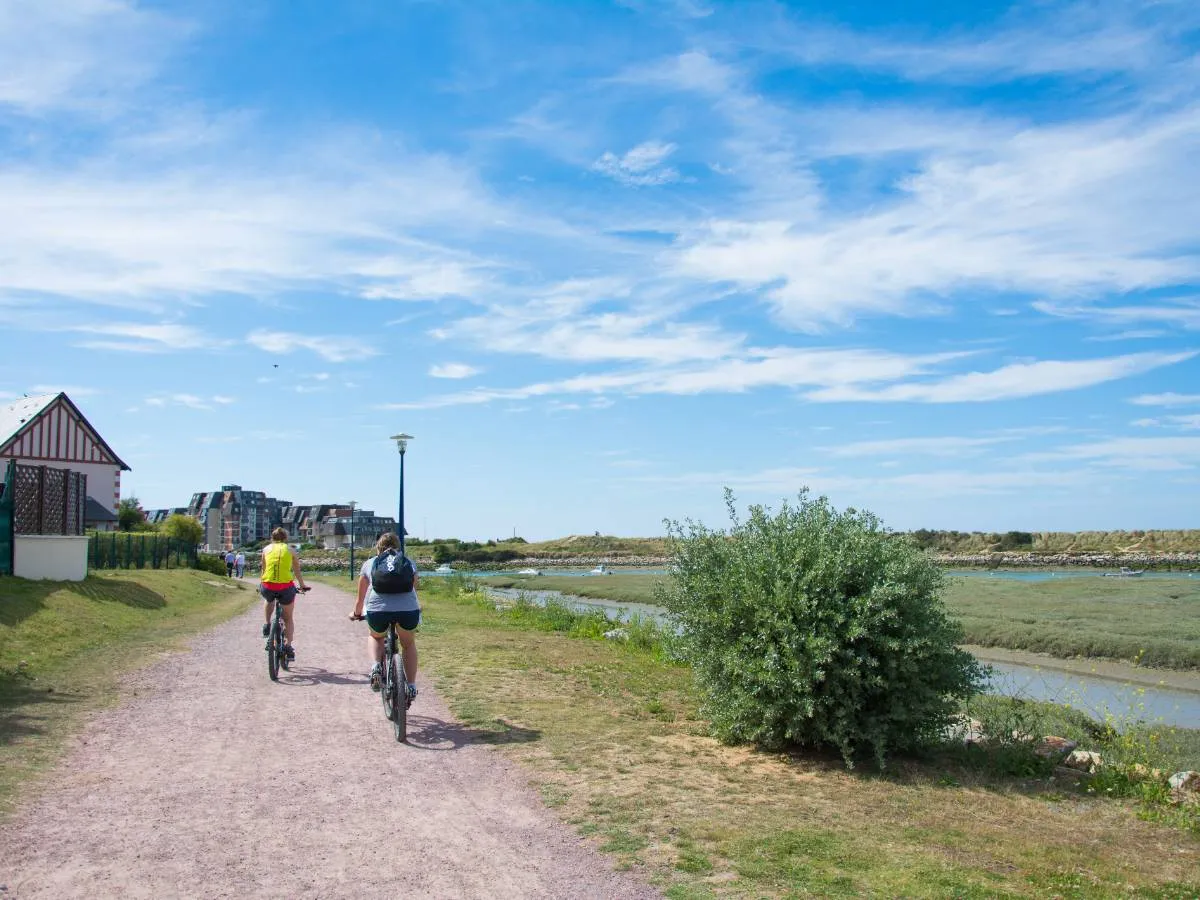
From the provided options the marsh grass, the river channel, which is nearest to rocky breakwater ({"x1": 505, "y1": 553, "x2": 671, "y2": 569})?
the marsh grass

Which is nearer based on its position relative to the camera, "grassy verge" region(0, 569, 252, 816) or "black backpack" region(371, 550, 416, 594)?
"grassy verge" region(0, 569, 252, 816)

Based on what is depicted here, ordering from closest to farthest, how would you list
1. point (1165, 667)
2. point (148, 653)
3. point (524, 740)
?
point (524, 740)
point (148, 653)
point (1165, 667)

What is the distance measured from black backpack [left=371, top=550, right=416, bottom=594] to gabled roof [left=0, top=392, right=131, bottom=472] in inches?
1379

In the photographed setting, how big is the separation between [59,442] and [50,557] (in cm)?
2331

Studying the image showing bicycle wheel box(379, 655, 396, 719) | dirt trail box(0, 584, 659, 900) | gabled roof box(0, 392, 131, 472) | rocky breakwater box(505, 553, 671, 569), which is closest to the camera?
dirt trail box(0, 584, 659, 900)

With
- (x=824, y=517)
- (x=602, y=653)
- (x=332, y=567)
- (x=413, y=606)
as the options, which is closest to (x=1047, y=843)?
(x=824, y=517)

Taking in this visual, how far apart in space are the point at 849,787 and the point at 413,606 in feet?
13.9

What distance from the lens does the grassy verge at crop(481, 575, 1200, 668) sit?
74.4ft

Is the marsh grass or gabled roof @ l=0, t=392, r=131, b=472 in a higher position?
gabled roof @ l=0, t=392, r=131, b=472

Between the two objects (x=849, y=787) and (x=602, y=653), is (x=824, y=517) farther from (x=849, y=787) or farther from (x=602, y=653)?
(x=602, y=653)

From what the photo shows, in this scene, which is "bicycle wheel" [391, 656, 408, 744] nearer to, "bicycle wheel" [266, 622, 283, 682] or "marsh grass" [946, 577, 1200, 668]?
"bicycle wheel" [266, 622, 283, 682]

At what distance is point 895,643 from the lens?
7.86 meters

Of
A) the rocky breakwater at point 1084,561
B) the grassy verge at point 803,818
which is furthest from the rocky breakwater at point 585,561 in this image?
the grassy verge at point 803,818

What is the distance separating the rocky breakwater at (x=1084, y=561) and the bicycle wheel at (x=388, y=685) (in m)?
78.9
